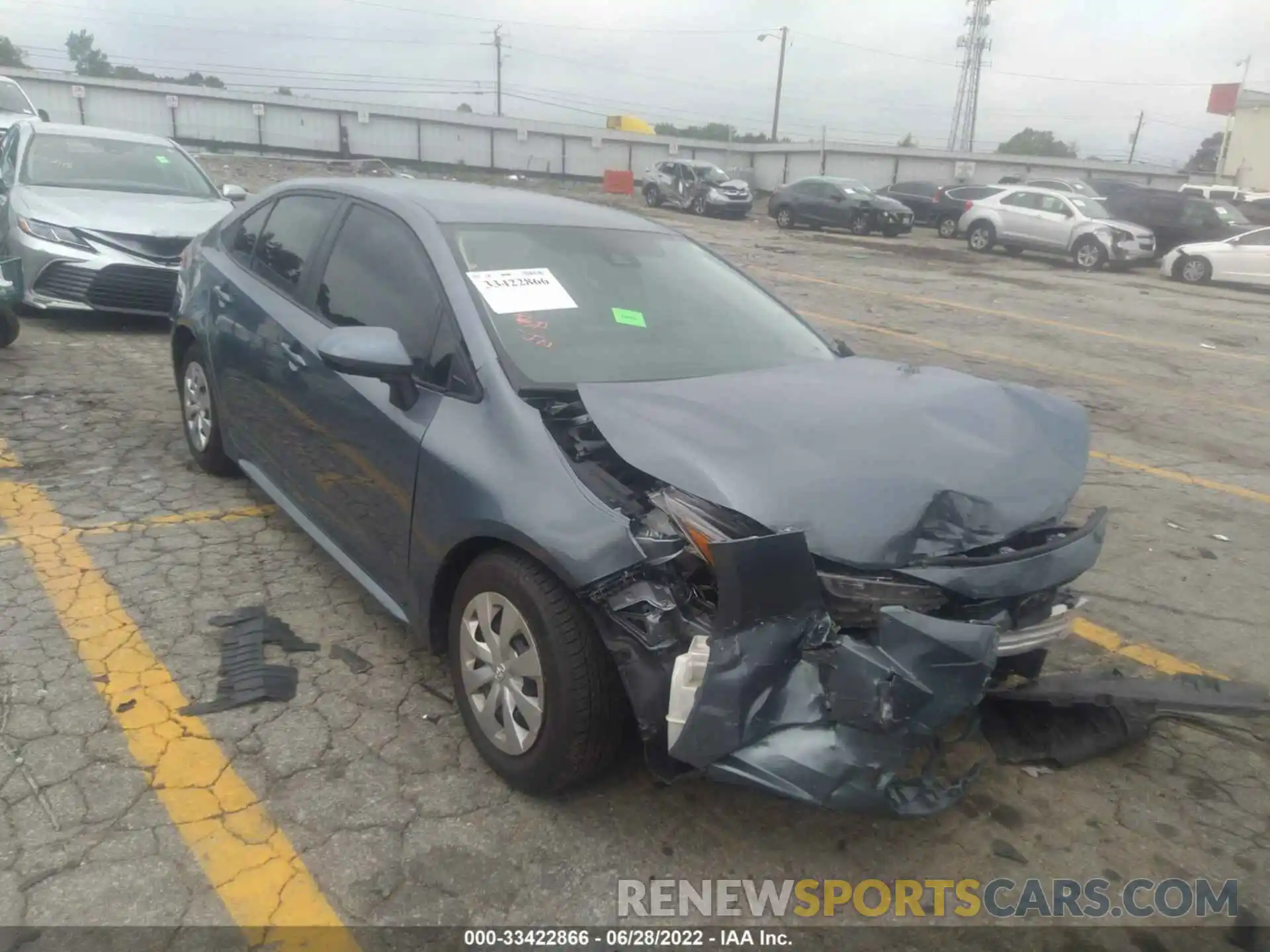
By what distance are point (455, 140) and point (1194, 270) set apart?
33938 millimetres

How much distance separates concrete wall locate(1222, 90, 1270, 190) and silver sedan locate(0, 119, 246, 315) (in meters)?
48.0

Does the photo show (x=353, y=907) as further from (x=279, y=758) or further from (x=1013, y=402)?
(x=1013, y=402)

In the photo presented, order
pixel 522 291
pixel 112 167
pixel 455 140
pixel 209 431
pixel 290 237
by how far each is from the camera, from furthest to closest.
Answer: pixel 455 140
pixel 112 167
pixel 209 431
pixel 290 237
pixel 522 291

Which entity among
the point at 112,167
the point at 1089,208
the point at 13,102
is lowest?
the point at 112,167

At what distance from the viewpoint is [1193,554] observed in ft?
16.0

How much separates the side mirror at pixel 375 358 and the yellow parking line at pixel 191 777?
1231mm

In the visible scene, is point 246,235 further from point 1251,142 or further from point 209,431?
point 1251,142

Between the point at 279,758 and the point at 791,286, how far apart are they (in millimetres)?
12469

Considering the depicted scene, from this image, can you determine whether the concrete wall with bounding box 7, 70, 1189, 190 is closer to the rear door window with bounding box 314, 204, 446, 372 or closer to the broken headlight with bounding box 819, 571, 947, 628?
the rear door window with bounding box 314, 204, 446, 372

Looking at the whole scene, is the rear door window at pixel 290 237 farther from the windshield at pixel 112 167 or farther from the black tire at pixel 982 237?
the black tire at pixel 982 237

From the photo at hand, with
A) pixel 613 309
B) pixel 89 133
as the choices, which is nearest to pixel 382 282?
pixel 613 309

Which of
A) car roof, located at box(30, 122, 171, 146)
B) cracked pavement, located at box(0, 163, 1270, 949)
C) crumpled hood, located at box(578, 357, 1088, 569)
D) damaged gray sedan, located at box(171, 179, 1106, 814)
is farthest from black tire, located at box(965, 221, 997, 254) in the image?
crumpled hood, located at box(578, 357, 1088, 569)

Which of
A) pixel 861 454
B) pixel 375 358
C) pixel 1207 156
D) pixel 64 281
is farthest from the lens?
pixel 1207 156

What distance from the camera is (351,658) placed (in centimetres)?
349
